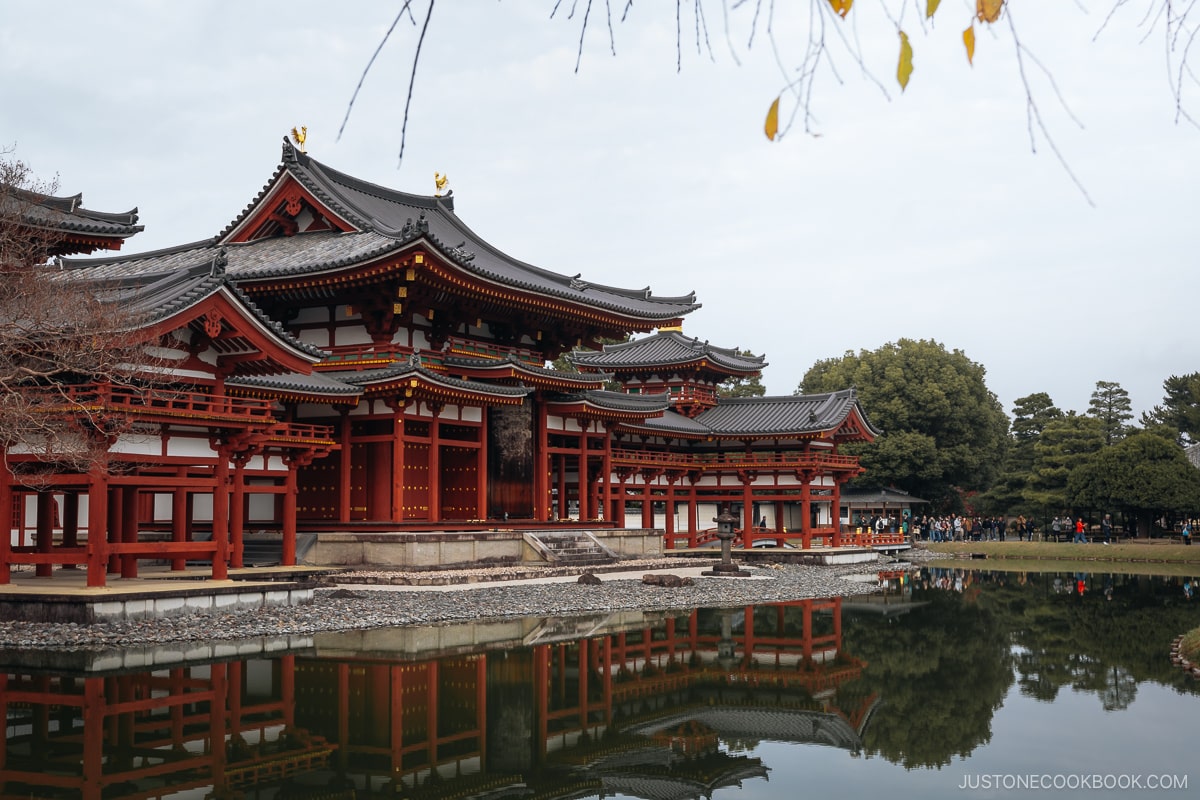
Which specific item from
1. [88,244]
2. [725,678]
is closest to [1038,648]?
[725,678]

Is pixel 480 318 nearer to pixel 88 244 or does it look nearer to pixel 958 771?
pixel 88 244

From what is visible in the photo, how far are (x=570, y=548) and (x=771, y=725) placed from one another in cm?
1992

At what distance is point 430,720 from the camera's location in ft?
37.8

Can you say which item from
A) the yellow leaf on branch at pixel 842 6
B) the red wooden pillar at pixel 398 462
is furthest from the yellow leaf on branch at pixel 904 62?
the red wooden pillar at pixel 398 462

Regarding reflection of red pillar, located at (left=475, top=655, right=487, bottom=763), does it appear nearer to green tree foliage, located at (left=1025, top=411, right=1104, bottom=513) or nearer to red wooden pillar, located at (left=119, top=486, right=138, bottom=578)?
red wooden pillar, located at (left=119, top=486, right=138, bottom=578)

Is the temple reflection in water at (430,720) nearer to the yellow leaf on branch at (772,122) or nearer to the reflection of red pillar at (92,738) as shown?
the reflection of red pillar at (92,738)

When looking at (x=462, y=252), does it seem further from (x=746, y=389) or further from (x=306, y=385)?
(x=746, y=389)

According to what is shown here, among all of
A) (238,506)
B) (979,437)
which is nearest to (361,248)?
(238,506)

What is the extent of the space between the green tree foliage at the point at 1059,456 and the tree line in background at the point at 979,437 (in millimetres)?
69

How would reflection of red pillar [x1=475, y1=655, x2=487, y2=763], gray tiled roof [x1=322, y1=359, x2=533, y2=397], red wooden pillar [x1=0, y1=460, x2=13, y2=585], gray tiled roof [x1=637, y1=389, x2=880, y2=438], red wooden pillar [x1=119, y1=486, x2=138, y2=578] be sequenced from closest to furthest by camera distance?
1. reflection of red pillar [x1=475, y1=655, x2=487, y2=763]
2. red wooden pillar [x1=0, y1=460, x2=13, y2=585]
3. red wooden pillar [x1=119, y1=486, x2=138, y2=578]
4. gray tiled roof [x1=322, y1=359, x2=533, y2=397]
5. gray tiled roof [x1=637, y1=389, x2=880, y2=438]

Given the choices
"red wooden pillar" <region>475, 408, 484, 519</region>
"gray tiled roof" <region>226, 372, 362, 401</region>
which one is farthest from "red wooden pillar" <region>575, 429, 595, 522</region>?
"gray tiled roof" <region>226, 372, 362, 401</region>

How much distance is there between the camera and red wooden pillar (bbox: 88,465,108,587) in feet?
58.9

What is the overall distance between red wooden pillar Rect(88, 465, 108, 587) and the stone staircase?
45.2 feet

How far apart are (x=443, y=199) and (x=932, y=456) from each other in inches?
1504
